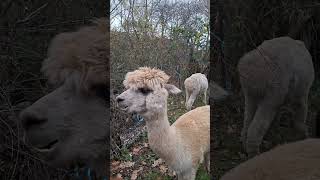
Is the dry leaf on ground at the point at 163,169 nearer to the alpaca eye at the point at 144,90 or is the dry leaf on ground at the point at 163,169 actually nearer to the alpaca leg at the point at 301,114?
the alpaca eye at the point at 144,90

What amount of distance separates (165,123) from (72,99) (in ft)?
2.26

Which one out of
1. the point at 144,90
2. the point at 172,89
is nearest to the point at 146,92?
the point at 144,90

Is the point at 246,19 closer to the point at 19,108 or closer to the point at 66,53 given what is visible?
the point at 66,53

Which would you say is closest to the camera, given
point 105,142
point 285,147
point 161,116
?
point 285,147

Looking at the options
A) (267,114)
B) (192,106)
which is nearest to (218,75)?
(267,114)

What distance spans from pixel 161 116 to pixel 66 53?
733mm

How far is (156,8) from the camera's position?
216 centimetres

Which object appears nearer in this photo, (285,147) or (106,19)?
(285,147)

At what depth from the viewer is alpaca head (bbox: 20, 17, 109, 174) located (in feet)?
4.85

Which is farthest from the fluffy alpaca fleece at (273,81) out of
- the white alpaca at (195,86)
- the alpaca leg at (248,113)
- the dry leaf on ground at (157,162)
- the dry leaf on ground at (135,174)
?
the dry leaf on ground at (135,174)

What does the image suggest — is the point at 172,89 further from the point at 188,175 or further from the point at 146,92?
the point at 188,175

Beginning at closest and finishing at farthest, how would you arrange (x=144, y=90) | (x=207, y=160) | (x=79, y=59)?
(x=79, y=59), (x=144, y=90), (x=207, y=160)

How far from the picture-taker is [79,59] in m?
1.47

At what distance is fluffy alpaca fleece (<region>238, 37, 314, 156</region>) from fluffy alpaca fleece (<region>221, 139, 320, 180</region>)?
0.63 metres
